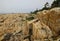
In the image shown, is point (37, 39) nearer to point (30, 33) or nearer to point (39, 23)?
point (39, 23)

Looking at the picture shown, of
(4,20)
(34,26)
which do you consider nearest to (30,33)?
(34,26)

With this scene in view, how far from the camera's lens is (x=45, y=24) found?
17047 millimetres

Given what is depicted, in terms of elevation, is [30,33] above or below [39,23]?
below

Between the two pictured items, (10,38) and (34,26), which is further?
(10,38)

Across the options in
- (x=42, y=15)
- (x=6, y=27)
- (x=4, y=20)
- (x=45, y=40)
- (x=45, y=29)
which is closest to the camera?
(x=45, y=40)

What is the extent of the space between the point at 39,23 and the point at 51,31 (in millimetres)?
2153

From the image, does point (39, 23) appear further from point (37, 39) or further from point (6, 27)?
point (6, 27)

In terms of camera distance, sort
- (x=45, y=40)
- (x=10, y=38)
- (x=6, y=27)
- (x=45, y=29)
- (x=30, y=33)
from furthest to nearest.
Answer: (x=6, y=27), (x=10, y=38), (x=30, y=33), (x=45, y=29), (x=45, y=40)

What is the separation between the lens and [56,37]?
51.5ft

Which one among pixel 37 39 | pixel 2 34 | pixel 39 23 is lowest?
pixel 2 34

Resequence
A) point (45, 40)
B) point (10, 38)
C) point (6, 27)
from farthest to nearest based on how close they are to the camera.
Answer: point (6, 27)
point (10, 38)
point (45, 40)

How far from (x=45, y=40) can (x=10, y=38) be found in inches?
347

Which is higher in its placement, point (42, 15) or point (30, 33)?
point (42, 15)

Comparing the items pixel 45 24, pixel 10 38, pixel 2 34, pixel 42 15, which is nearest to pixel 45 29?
pixel 45 24
